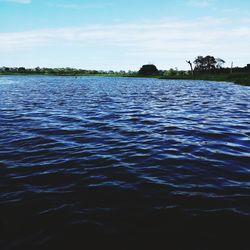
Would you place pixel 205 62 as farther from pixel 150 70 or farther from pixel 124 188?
pixel 124 188

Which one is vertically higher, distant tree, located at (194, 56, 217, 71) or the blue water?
distant tree, located at (194, 56, 217, 71)

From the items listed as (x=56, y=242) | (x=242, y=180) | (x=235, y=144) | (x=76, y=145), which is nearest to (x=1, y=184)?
(x=56, y=242)


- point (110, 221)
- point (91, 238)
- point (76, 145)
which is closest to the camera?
point (91, 238)

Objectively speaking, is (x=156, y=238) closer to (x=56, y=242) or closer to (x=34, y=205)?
(x=56, y=242)

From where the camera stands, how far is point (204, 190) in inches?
272

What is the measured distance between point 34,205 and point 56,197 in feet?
1.92

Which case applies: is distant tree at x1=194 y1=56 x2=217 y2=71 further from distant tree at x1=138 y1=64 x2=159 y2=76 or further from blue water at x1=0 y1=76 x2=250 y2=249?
blue water at x1=0 y1=76 x2=250 y2=249

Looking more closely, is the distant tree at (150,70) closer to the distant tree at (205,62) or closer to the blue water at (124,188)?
the distant tree at (205,62)

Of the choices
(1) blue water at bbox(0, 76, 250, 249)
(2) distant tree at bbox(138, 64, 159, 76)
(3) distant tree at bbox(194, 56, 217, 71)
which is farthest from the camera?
(2) distant tree at bbox(138, 64, 159, 76)

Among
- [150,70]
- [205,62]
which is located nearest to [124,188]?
[205,62]

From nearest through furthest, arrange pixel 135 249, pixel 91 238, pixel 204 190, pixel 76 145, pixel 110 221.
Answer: pixel 135 249 < pixel 91 238 < pixel 110 221 < pixel 204 190 < pixel 76 145

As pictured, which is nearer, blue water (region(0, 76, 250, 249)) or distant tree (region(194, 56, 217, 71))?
blue water (region(0, 76, 250, 249))

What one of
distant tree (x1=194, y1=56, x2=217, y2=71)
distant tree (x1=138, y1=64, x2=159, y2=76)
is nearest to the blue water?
distant tree (x1=194, y1=56, x2=217, y2=71)

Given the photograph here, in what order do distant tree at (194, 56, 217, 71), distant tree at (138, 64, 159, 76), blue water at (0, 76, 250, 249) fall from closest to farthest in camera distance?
1. blue water at (0, 76, 250, 249)
2. distant tree at (194, 56, 217, 71)
3. distant tree at (138, 64, 159, 76)
